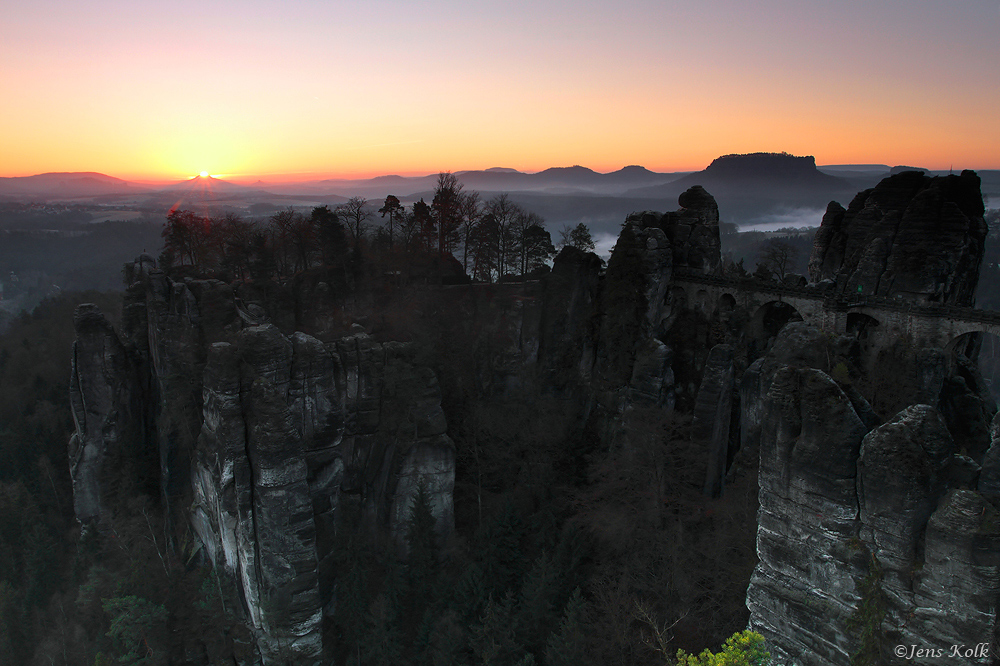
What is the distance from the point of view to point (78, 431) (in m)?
33.9

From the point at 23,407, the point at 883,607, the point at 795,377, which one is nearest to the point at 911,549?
the point at 883,607

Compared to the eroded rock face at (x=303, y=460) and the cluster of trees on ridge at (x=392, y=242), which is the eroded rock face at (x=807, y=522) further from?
the cluster of trees on ridge at (x=392, y=242)

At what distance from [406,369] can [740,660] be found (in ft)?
73.3

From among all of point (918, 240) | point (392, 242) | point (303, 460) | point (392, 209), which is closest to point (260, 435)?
point (303, 460)

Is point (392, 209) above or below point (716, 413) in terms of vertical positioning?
above

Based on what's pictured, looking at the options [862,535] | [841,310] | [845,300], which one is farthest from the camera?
[841,310]

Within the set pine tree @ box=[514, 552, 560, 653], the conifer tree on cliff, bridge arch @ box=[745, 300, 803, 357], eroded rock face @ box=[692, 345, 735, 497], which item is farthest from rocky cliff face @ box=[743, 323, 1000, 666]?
the conifer tree on cliff

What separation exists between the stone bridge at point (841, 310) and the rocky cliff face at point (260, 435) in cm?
1811

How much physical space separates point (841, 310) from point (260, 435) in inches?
1123

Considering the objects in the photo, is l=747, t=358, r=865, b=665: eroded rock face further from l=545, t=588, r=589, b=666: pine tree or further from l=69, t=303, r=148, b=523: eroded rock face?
l=69, t=303, r=148, b=523: eroded rock face

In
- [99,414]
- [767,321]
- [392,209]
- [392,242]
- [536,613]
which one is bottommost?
[536,613]

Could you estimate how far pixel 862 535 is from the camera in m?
10.5

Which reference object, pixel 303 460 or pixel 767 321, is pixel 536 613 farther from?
pixel 767 321

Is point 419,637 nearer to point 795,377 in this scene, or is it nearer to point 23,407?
point 795,377
